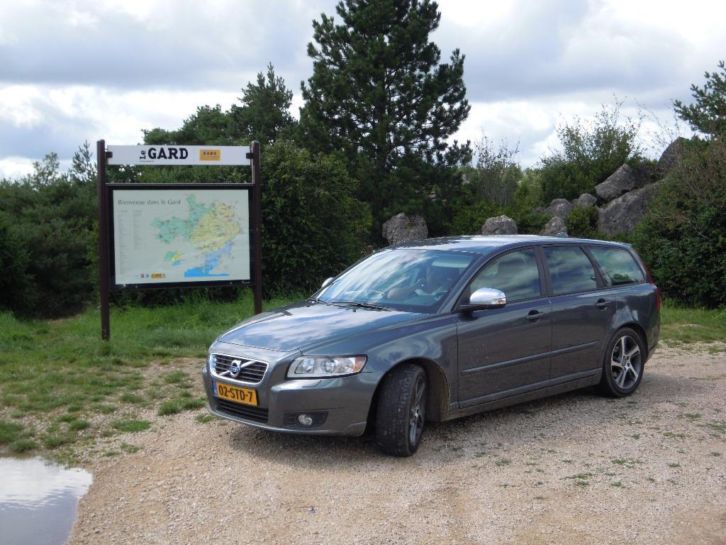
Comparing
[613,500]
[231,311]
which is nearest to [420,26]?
[231,311]

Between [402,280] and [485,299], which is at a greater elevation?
[402,280]

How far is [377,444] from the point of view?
637cm

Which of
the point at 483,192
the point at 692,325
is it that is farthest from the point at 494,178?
the point at 692,325

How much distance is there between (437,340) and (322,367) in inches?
39.3

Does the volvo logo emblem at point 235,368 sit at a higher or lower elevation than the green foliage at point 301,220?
lower

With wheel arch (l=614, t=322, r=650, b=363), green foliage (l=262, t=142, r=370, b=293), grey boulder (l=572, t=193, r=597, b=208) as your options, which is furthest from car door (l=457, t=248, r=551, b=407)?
grey boulder (l=572, t=193, r=597, b=208)

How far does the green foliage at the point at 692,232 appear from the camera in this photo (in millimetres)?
17828

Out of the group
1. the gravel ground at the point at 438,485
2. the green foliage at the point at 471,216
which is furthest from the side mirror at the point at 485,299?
the green foliage at the point at 471,216

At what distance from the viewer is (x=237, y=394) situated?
644 centimetres

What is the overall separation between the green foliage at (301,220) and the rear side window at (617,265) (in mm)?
10935

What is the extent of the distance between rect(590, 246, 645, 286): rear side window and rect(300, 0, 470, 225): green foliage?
20.6m

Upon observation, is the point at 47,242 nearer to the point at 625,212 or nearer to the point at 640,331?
the point at 625,212

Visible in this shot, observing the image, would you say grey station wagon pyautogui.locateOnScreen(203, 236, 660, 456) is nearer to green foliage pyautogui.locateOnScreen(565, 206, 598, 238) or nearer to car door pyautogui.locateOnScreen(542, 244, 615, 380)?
car door pyautogui.locateOnScreen(542, 244, 615, 380)

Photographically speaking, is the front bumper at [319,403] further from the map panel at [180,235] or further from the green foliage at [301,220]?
the green foliage at [301,220]
